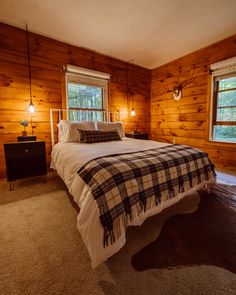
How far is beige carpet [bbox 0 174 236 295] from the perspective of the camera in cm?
98

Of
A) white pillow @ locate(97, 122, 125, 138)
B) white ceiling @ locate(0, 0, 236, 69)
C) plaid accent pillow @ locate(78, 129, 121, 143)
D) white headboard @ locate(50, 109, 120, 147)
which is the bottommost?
plaid accent pillow @ locate(78, 129, 121, 143)

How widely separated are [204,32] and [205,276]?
3634 mm

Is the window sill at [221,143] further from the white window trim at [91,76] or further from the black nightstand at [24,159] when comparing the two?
the black nightstand at [24,159]

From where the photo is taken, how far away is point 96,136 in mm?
2729

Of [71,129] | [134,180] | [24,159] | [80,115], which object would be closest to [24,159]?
[24,159]

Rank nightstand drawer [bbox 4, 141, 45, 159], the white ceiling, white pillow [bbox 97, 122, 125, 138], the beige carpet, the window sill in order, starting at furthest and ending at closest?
the window sill
white pillow [bbox 97, 122, 125, 138]
nightstand drawer [bbox 4, 141, 45, 159]
the white ceiling
the beige carpet

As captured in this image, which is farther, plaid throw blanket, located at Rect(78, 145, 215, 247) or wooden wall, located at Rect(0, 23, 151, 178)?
wooden wall, located at Rect(0, 23, 151, 178)

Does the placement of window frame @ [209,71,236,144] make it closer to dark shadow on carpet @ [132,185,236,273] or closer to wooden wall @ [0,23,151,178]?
dark shadow on carpet @ [132,185,236,273]

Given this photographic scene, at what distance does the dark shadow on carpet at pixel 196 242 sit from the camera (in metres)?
1.16

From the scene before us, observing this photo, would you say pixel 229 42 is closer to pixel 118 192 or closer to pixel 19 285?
pixel 118 192

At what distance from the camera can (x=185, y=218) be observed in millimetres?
1681

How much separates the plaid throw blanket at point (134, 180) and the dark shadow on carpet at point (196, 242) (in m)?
0.28

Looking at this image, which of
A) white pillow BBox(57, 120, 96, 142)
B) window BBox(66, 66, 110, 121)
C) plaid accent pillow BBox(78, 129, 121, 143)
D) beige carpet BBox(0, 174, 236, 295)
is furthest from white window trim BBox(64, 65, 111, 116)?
beige carpet BBox(0, 174, 236, 295)

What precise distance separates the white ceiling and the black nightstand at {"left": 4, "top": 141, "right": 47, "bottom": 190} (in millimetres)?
1958
